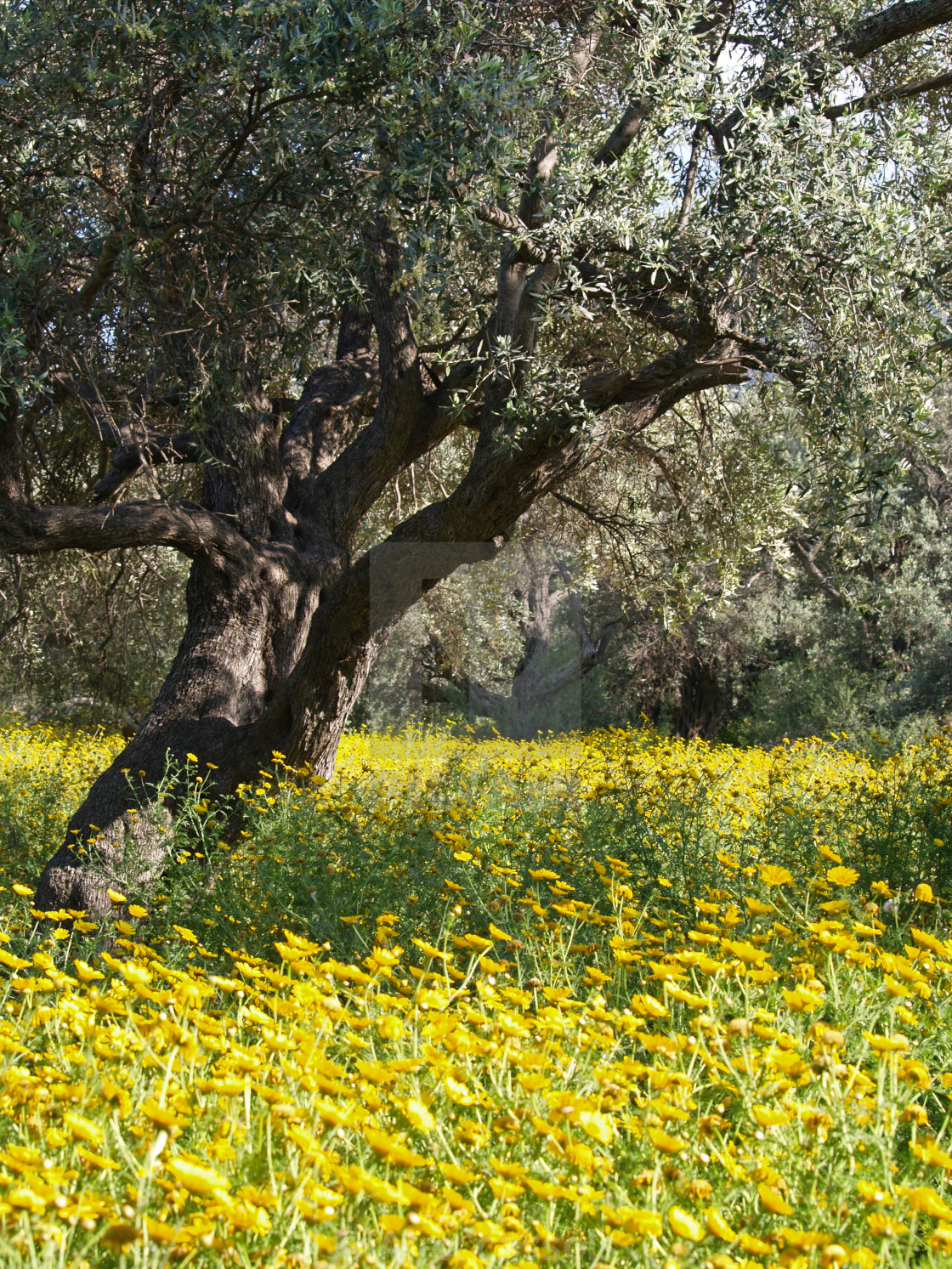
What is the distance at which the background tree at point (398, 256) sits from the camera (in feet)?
14.3

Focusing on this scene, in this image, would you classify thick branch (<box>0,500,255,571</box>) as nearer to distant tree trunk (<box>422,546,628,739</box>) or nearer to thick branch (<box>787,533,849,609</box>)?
thick branch (<box>787,533,849,609</box>)

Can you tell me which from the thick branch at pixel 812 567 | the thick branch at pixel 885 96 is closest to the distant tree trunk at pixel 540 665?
the thick branch at pixel 812 567

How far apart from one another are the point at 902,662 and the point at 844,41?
10.4m

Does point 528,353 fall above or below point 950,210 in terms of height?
below


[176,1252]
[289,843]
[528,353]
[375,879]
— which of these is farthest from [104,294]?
[176,1252]

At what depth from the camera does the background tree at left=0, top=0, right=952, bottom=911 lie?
14.3ft

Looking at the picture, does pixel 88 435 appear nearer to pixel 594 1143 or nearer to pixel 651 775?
pixel 651 775

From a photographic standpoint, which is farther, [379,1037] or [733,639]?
[733,639]

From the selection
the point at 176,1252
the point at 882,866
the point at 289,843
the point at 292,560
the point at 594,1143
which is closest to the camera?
the point at 176,1252

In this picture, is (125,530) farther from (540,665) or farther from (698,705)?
(698,705)

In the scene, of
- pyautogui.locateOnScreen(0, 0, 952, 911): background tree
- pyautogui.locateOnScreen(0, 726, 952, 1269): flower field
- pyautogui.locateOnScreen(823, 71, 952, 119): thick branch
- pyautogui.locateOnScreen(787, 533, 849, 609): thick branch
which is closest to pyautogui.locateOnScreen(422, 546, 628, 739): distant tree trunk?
pyautogui.locateOnScreen(787, 533, 849, 609): thick branch

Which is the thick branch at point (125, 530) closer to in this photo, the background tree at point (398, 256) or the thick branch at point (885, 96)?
the background tree at point (398, 256)

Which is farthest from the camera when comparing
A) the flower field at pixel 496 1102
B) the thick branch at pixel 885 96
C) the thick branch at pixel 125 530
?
the thick branch at pixel 885 96

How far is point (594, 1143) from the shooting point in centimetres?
184
